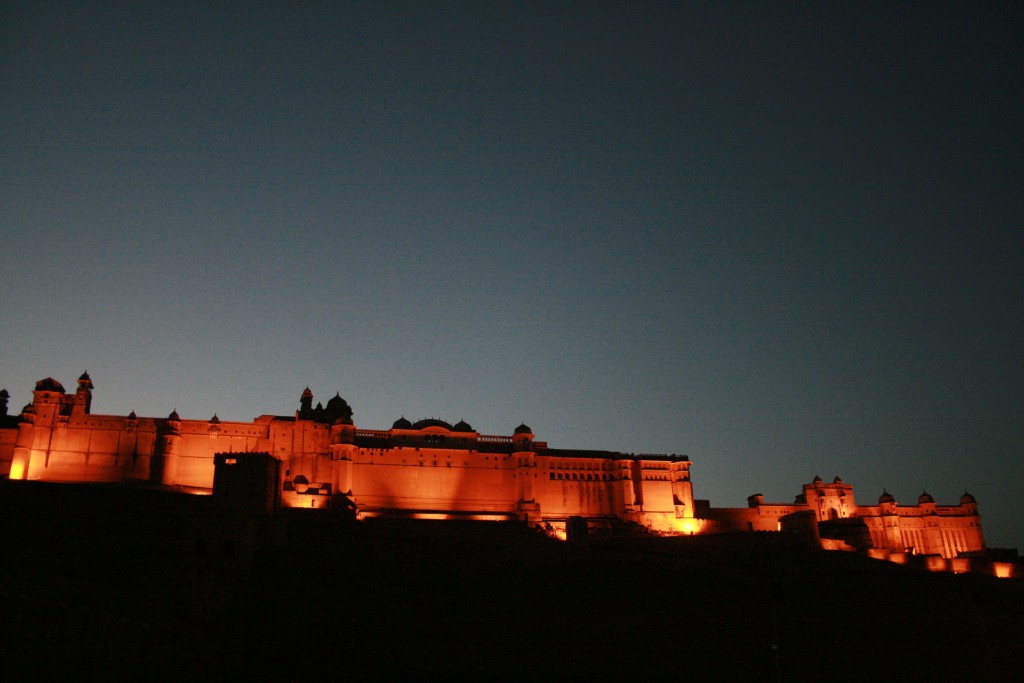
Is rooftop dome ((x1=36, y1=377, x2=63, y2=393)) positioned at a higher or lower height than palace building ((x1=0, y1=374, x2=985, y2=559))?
higher

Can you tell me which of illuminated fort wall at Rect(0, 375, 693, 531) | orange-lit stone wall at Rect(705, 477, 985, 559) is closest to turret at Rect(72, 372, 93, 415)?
illuminated fort wall at Rect(0, 375, 693, 531)

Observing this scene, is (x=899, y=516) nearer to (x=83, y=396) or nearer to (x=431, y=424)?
(x=431, y=424)

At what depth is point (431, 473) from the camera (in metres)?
92.9

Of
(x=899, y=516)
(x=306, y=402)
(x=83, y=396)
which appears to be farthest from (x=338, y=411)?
(x=899, y=516)

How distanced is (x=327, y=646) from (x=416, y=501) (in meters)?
59.2

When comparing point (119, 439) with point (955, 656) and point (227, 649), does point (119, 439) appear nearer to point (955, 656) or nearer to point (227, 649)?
point (227, 649)

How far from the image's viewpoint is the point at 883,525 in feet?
327

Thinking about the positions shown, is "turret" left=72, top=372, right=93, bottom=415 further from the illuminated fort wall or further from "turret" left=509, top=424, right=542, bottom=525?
"turret" left=509, top=424, right=542, bottom=525

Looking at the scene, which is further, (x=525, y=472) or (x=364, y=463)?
(x=525, y=472)

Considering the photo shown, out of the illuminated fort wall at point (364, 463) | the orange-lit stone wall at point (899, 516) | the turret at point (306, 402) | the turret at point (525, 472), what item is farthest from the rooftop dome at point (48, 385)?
the orange-lit stone wall at point (899, 516)

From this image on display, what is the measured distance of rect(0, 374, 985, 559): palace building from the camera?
82.9 m

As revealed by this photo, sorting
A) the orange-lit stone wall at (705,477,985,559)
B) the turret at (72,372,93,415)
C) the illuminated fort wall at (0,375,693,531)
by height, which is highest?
the turret at (72,372,93,415)

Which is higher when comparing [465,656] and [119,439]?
[119,439]

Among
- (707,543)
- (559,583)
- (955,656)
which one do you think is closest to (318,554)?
(559,583)
